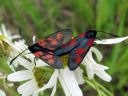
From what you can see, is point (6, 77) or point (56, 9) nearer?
point (6, 77)

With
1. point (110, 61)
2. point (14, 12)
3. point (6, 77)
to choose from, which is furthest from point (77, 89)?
point (14, 12)

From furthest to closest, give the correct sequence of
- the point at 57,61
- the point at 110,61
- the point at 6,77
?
the point at 110,61 → the point at 6,77 → the point at 57,61

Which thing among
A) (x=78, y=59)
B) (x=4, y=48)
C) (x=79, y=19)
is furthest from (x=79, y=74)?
(x=79, y=19)

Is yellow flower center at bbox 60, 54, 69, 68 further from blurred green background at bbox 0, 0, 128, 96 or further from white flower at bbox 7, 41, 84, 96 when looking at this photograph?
blurred green background at bbox 0, 0, 128, 96

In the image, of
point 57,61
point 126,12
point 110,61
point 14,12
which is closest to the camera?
point 57,61

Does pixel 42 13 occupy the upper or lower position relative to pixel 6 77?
lower

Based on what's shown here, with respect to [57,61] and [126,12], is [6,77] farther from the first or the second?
[126,12]
